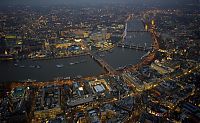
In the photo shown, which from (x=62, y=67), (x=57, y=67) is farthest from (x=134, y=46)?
(x=57, y=67)

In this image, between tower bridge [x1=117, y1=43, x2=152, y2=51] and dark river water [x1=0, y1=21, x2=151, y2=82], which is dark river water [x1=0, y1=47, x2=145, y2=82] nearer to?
dark river water [x1=0, y1=21, x2=151, y2=82]

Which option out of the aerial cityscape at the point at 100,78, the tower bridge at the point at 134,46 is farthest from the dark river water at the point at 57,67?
the tower bridge at the point at 134,46

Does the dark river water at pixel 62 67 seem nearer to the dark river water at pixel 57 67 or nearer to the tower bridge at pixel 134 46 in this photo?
the dark river water at pixel 57 67

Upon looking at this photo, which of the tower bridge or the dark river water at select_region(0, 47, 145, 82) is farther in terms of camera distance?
the tower bridge

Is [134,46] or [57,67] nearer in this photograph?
[57,67]

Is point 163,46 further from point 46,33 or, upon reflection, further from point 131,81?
point 46,33

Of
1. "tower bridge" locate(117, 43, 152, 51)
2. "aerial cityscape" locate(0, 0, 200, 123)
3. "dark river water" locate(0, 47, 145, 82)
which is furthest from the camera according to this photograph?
"tower bridge" locate(117, 43, 152, 51)

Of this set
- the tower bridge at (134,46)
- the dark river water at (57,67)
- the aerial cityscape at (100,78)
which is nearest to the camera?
the aerial cityscape at (100,78)

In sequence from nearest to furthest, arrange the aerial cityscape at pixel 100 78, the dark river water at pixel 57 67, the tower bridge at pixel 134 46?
the aerial cityscape at pixel 100 78 < the dark river water at pixel 57 67 < the tower bridge at pixel 134 46

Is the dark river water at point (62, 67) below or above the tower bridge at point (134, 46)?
below

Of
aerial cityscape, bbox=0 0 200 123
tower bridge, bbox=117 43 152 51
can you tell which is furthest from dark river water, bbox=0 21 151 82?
tower bridge, bbox=117 43 152 51

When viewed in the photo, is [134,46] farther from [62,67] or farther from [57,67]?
[57,67]
